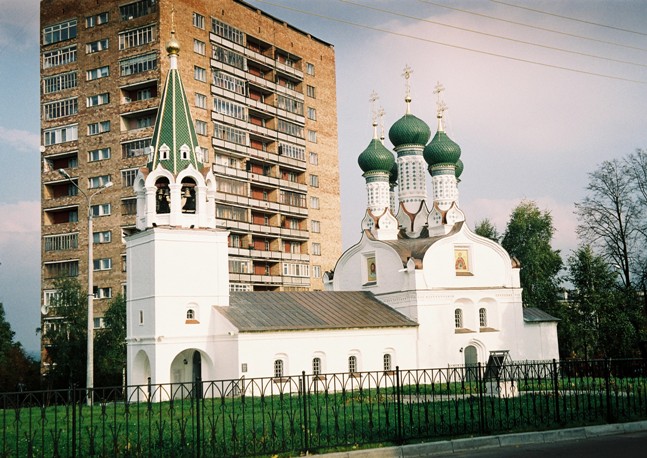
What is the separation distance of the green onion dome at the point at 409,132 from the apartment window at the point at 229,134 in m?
12.6

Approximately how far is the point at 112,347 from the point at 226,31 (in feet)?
74.3

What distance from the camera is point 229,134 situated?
1925 inches

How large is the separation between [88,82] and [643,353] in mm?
36482

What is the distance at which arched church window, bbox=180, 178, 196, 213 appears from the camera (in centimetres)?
2911

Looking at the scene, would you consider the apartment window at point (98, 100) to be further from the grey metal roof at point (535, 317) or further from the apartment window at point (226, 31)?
the grey metal roof at point (535, 317)

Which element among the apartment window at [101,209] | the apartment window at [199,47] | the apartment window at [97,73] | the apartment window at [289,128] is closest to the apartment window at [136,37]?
the apartment window at [97,73]

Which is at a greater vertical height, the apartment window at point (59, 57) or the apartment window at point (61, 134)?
the apartment window at point (59, 57)

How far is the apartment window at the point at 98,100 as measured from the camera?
156 feet

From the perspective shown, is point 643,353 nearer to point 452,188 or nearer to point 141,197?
point 452,188

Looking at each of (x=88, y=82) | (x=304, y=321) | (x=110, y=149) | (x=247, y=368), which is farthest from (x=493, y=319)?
(x=88, y=82)

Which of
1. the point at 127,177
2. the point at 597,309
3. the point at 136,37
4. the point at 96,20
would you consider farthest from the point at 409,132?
the point at 96,20

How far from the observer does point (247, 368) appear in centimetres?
2794

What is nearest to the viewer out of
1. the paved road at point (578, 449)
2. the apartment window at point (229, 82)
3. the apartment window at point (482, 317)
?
the paved road at point (578, 449)

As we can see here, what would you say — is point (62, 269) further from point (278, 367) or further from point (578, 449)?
point (578, 449)
